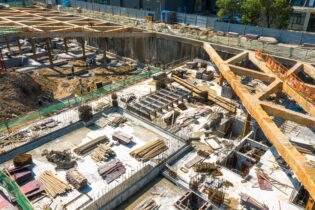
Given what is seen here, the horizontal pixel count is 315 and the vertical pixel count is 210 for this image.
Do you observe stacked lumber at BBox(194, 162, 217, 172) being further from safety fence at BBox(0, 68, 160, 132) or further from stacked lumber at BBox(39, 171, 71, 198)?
safety fence at BBox(0, 68, 160, 132)

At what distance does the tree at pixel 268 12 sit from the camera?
138 ft

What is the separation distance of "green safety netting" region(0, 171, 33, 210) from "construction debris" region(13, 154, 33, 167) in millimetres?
2036

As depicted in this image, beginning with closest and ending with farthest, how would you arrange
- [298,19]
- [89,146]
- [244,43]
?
[89,146], [244,43], [298,19]

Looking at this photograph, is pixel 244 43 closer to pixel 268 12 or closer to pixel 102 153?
pixel 268 12

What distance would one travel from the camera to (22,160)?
18953 millimetres

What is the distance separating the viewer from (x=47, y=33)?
38.4m

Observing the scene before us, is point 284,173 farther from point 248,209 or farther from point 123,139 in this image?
point 123,139

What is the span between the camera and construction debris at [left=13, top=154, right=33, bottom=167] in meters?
18.9

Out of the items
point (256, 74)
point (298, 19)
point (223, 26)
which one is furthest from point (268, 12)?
point (256, 74)

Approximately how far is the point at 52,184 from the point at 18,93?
17.8 m

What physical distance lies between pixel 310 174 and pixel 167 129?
1249cm

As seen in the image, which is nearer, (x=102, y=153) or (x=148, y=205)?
(x=148, y=205)

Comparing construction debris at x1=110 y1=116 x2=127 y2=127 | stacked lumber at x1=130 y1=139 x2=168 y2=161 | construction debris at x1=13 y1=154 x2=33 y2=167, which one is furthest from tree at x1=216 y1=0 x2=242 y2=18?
construction debris at x1=13 y1=154 x2=33 y2=167

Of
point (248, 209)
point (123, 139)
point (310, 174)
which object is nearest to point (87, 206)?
point (123, 139)
